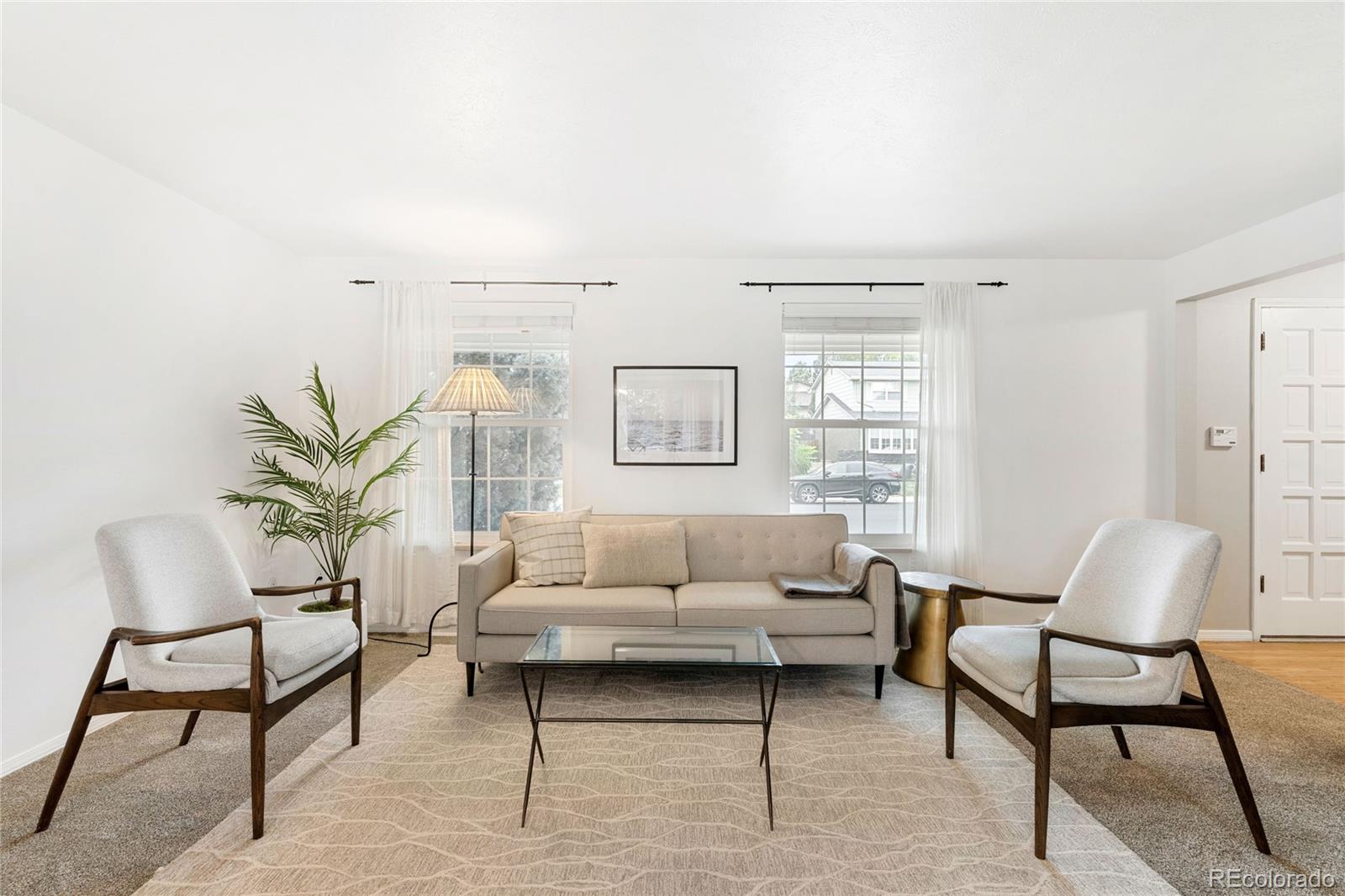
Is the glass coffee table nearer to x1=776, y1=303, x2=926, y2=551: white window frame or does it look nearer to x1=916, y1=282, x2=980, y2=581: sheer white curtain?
x1=776, y1=303, x2=926, y2=551: white window frame

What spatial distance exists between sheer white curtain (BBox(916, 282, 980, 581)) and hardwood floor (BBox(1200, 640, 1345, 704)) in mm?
1562

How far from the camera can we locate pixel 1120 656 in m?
2.05

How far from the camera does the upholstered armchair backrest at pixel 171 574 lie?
6.65 ft

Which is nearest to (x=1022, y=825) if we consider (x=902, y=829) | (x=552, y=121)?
(x=902, y=829)

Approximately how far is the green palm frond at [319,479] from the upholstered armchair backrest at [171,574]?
3.38ft

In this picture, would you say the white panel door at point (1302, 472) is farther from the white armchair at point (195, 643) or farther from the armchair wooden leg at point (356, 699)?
the white armchair at point (195, 643)

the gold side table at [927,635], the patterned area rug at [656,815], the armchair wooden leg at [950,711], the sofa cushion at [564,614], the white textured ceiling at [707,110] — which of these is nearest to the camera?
the patterned area rug at [656,815]

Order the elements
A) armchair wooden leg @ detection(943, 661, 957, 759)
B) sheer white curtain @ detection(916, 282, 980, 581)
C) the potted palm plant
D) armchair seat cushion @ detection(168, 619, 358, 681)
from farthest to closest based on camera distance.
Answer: sheer white curtain @ detection(916, 282, 980, 581) < the potted palm plant < armchair wooden leg @ detection(943, 661, 957, 759) < armchair seat cushion @ detection(168, 619, 358, 681)

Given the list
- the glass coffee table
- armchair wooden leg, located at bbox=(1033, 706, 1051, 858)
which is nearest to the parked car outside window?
the glass coffee table

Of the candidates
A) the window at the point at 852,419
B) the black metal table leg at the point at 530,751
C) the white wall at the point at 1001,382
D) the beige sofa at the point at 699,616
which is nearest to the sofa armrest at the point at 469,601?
the beige sofa at the point at 699,616

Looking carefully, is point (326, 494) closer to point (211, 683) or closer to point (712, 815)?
point (211, 683)

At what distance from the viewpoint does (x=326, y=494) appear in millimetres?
3646

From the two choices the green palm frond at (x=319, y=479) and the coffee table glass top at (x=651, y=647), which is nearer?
the coffee table glass top at (x=651, y=647)

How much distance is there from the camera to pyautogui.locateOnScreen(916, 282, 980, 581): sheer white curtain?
13.0 feet
